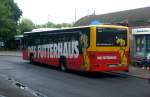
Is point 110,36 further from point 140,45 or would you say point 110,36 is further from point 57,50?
point 140,45

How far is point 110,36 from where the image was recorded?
23.2 metres

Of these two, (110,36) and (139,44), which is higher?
(110,36)

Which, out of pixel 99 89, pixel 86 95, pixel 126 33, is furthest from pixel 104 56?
pixel 86 95

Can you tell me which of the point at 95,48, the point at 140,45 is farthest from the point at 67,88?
the point at 140,45

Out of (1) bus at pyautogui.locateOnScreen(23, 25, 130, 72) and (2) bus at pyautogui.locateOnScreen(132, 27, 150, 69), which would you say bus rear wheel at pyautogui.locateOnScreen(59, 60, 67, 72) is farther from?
(2) bus at pyautogui.locateOnScreen(132, 27, 150, 69)

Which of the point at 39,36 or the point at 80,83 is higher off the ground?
the point at 39,36

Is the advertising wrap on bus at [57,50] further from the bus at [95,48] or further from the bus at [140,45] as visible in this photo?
the bus at [140,45]

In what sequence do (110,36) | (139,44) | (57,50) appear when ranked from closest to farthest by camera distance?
(110,36), (57,50), (139,44)

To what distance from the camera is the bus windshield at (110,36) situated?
74.5 ft

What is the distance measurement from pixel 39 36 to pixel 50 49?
2.47 metres

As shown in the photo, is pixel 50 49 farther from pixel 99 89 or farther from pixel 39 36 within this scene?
pixel 99 89

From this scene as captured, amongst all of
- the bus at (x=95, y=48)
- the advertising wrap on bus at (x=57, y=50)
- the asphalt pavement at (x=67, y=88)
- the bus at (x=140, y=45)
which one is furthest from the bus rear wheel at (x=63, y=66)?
the bus at (x=140, y=45)

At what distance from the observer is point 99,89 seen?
17.3 meters

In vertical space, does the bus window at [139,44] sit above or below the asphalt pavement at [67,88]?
above
